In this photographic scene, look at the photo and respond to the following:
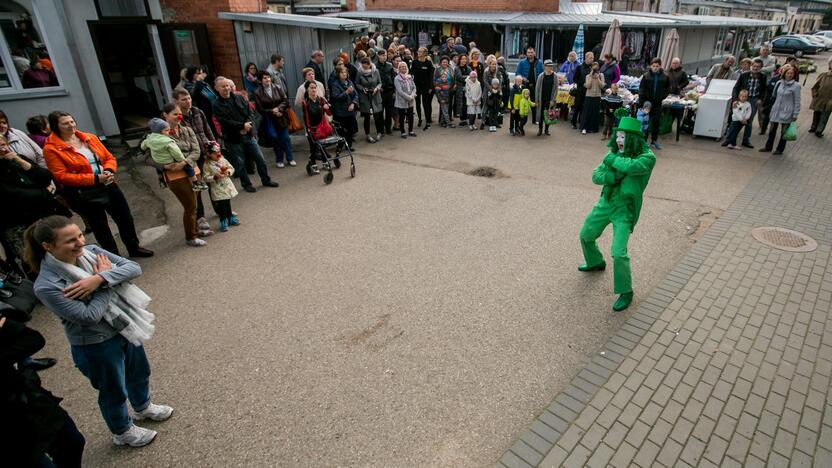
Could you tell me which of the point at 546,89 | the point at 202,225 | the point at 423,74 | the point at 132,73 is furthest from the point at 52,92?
the point at 546,89

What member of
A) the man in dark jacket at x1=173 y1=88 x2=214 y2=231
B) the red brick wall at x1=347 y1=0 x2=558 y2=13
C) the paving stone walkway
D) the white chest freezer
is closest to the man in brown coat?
the white chest freezer

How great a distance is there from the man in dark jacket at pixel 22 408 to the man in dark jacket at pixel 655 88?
37.1 feet

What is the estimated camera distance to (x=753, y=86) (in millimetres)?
10242

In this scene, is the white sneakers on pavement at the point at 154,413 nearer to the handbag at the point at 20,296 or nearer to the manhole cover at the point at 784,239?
the handbag at the point at 20,296

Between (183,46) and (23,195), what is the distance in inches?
297

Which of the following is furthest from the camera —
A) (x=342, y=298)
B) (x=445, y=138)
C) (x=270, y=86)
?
(x=445, y=138)

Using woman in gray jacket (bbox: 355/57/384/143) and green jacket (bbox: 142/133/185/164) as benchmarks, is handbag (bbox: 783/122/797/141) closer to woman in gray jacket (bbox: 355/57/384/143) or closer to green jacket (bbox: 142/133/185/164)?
woman in gray jacket (bbox: 355/57/384/143)

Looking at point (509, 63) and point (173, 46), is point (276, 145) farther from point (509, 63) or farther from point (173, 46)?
point (509, 63)

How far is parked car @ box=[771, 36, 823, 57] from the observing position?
112ft

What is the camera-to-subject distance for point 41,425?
2582mm

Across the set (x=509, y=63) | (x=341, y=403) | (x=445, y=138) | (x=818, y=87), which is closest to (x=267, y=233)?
(x=341, y=403)

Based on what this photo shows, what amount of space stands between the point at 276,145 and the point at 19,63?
5298 mm

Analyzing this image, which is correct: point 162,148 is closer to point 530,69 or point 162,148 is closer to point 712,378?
point 712,378

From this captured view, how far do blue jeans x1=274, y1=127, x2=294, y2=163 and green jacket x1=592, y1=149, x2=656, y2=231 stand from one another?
648 centimetres
